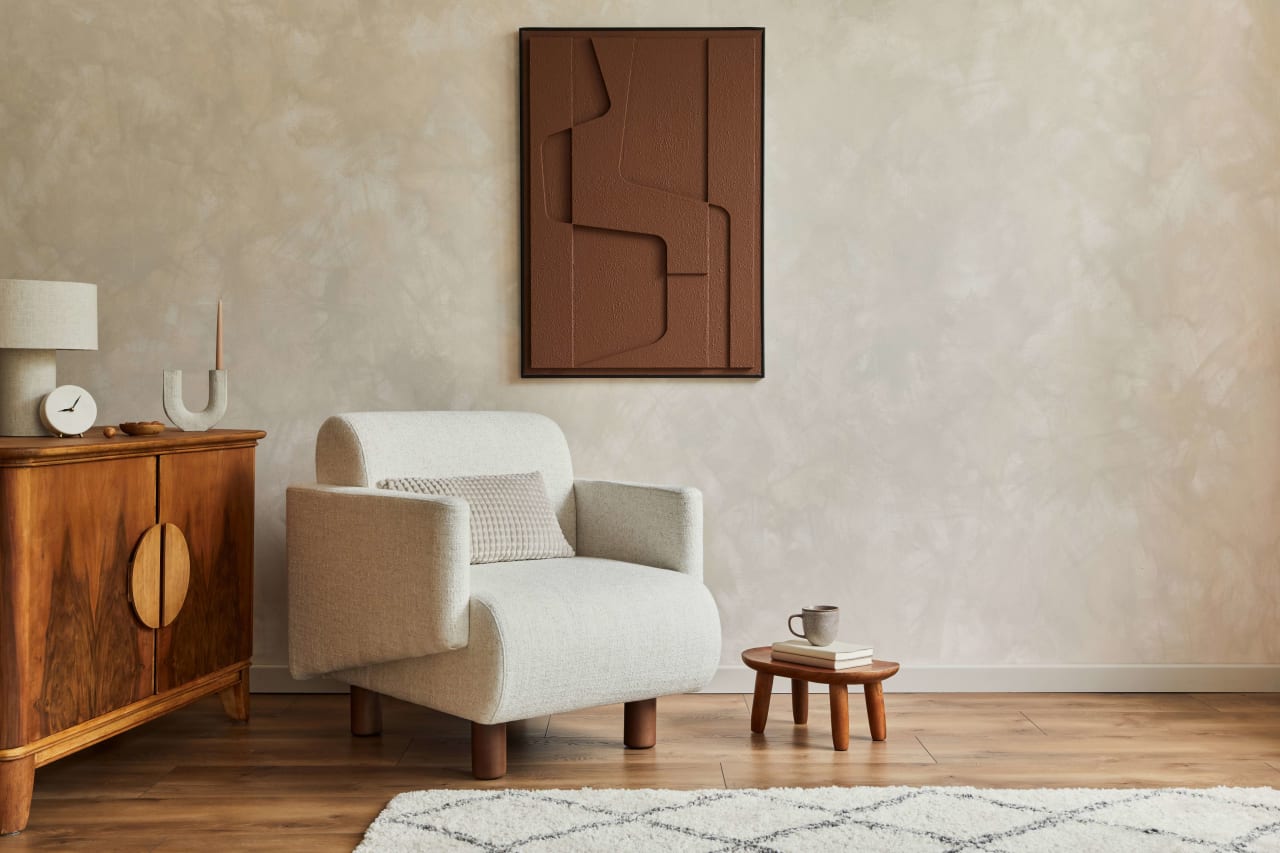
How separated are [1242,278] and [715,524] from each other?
1.74 metres

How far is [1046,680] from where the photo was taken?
3410mm

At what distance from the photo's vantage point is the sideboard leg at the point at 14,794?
222 centimetres

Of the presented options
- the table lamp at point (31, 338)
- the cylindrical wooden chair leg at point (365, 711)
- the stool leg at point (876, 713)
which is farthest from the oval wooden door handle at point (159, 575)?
the stool leg at point (876, 713)

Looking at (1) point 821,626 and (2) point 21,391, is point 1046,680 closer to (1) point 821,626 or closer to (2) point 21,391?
(1) point 821,626

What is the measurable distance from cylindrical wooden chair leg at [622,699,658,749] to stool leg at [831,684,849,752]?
0.44 m

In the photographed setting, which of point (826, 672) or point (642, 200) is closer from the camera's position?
point (826, 672)

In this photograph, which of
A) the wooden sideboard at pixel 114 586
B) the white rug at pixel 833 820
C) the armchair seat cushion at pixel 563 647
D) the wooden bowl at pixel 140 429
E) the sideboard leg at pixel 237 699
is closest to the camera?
the white rug at pixel 833 820

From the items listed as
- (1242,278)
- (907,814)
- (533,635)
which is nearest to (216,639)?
(533,635)

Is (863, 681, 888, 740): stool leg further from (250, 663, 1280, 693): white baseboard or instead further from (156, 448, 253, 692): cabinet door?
(156, 448, 253, 692): cabinet door

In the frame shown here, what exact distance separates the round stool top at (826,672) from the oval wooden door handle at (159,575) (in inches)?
55.8

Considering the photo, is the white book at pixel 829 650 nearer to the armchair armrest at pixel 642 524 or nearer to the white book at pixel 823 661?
the white book at pixel 823 661

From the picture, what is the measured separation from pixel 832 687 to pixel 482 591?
3.00 feet

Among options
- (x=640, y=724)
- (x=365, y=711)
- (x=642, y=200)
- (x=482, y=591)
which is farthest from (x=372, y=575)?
(x=642, y=200)

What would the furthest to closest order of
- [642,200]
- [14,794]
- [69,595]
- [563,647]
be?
[642,200]
[563,647]
[69,595]
[14,794]
